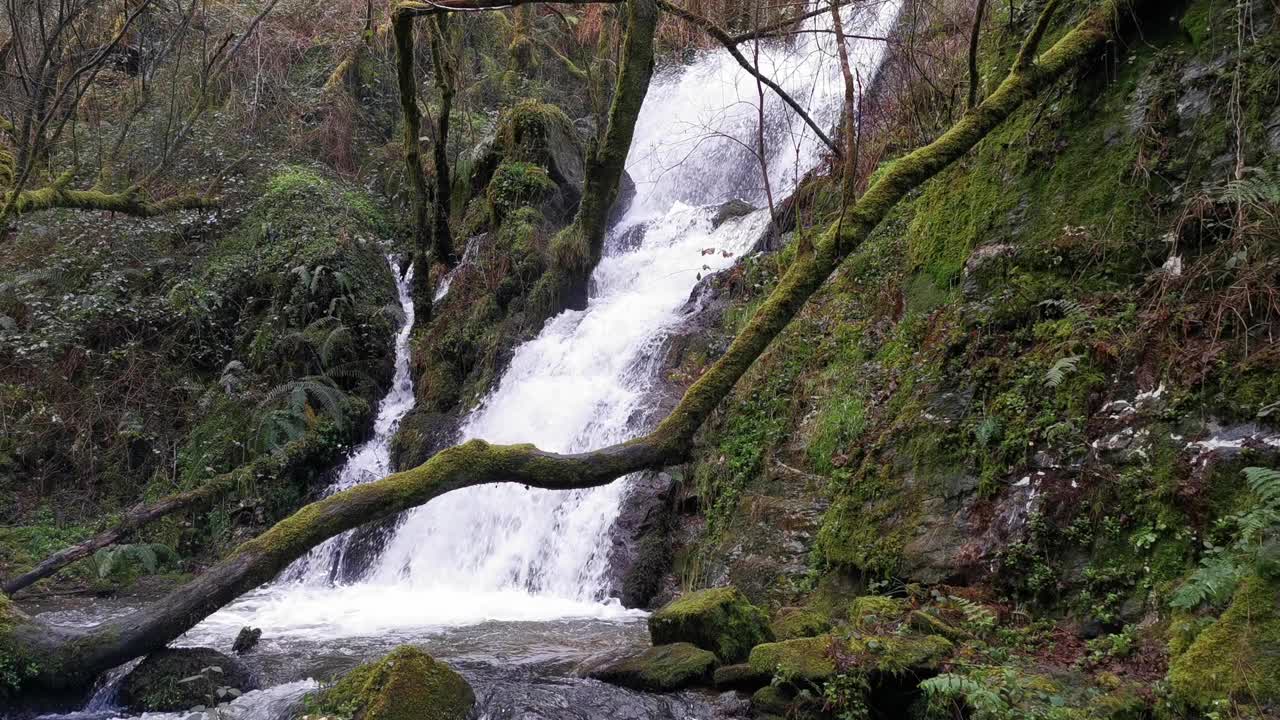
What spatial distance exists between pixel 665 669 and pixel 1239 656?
301 centimetres

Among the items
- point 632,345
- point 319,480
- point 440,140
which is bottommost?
point 319,480

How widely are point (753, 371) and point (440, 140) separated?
665 centimetres

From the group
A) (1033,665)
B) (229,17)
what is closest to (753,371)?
(1033,665)

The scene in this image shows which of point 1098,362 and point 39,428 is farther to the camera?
point 39,428

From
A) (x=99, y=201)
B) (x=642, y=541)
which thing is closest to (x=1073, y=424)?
(x=642, y=541)

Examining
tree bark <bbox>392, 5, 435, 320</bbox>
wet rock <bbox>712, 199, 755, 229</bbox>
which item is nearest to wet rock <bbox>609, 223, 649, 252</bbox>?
wet rock <bbox>712, 199, 755, 229</bbox>

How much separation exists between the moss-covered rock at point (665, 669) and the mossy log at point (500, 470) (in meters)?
1.18

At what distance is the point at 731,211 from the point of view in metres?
13.8

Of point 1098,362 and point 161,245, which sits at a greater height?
point 161,245

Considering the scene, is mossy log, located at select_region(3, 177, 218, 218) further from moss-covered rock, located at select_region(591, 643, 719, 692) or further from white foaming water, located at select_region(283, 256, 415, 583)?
moss-covered rock, located at select_region(591, 643, 719, 692)

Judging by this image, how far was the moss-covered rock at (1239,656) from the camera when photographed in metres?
3.17

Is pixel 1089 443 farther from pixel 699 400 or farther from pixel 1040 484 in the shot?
pixel 699 400

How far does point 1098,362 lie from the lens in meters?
4.95

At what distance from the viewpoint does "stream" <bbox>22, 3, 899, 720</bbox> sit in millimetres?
5512
